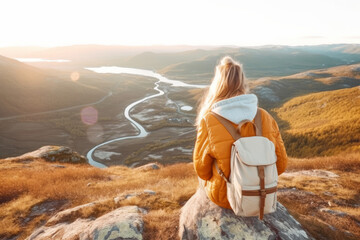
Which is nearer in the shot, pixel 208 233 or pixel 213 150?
pixel 213 150

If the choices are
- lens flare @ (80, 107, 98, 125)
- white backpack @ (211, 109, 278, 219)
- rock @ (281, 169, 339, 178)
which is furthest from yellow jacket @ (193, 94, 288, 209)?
lens flare @ (80, 107, 98, 125)

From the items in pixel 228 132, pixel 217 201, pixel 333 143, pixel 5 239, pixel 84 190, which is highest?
pixel 228 132

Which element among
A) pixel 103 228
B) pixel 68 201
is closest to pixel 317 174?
pixel 103 228

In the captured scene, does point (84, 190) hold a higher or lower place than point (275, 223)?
lower

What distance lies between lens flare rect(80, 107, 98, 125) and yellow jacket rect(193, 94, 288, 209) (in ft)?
346

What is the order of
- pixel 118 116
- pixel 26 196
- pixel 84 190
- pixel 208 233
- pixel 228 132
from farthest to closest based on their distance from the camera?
pixel 118 116 → pixel 84 190 → pixel 26 196 → pixel 208 233 → pixel 228 132

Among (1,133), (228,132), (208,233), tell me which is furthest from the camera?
(1,133)

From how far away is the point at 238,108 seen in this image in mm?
3994

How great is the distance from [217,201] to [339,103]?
64574 millimetres

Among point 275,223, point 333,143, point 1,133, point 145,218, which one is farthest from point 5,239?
point 1,133

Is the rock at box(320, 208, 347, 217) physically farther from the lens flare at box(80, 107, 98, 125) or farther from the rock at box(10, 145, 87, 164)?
the lens flare at box(80, 107, 98, 125)

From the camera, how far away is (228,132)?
12.7ft

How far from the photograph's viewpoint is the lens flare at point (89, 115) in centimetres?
10341

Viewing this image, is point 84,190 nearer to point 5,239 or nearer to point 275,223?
point 5,239
